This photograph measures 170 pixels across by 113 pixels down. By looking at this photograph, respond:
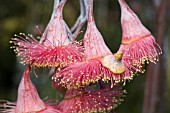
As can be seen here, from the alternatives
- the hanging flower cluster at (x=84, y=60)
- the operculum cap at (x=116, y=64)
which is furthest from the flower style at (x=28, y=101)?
the operculum cap at (x=116, y=64)

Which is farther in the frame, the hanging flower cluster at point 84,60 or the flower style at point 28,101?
the flower style at point 28,101

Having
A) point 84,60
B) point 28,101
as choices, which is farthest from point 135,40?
point 28,101

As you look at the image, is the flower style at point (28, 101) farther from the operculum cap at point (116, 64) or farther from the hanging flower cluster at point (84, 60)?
the operculum cap at point (116, 64)

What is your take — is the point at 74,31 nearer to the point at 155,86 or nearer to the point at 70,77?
the point at 70,77

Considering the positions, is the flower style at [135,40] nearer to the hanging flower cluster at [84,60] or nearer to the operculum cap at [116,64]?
the hanging flower cluster at [84,60]

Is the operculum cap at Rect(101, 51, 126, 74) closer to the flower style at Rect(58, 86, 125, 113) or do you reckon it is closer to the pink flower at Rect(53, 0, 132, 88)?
the pink flower at Rect(53, 0, 132, 88)

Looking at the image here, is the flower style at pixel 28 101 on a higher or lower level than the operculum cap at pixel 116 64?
lower

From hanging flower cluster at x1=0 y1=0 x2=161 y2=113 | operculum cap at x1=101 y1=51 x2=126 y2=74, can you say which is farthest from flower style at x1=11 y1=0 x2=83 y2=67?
operculum cap at x1=101 y1=51 x2=126 y2=74

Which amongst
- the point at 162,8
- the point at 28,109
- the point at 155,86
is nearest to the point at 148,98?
the point at 155,86
